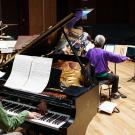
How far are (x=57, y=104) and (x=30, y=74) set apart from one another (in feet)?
1.61

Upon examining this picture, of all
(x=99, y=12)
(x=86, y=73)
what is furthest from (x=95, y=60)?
(x=99, y=12)

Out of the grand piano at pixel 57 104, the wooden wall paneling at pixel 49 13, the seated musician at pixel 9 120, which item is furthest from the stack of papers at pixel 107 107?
the wooden wall paneling at pixel 49 13

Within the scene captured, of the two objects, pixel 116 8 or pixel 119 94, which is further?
pixel 116 8

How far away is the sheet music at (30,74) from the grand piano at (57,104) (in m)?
0.07

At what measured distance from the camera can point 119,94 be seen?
616 centimetres

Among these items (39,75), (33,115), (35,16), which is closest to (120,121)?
(39,75)

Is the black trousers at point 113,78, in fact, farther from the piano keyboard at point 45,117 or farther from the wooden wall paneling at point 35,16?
the wooden wall paneling at point 35,16

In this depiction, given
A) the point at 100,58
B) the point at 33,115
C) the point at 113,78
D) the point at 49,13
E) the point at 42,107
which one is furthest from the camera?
the point at 49,13

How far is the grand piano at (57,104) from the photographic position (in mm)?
2789

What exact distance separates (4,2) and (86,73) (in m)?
9.01

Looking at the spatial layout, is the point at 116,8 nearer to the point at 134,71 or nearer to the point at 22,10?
the point at 22,10

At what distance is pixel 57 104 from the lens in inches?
115

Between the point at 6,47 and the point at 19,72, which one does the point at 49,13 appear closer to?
the point at 6,47

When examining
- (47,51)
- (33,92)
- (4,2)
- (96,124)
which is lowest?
(96,124)
